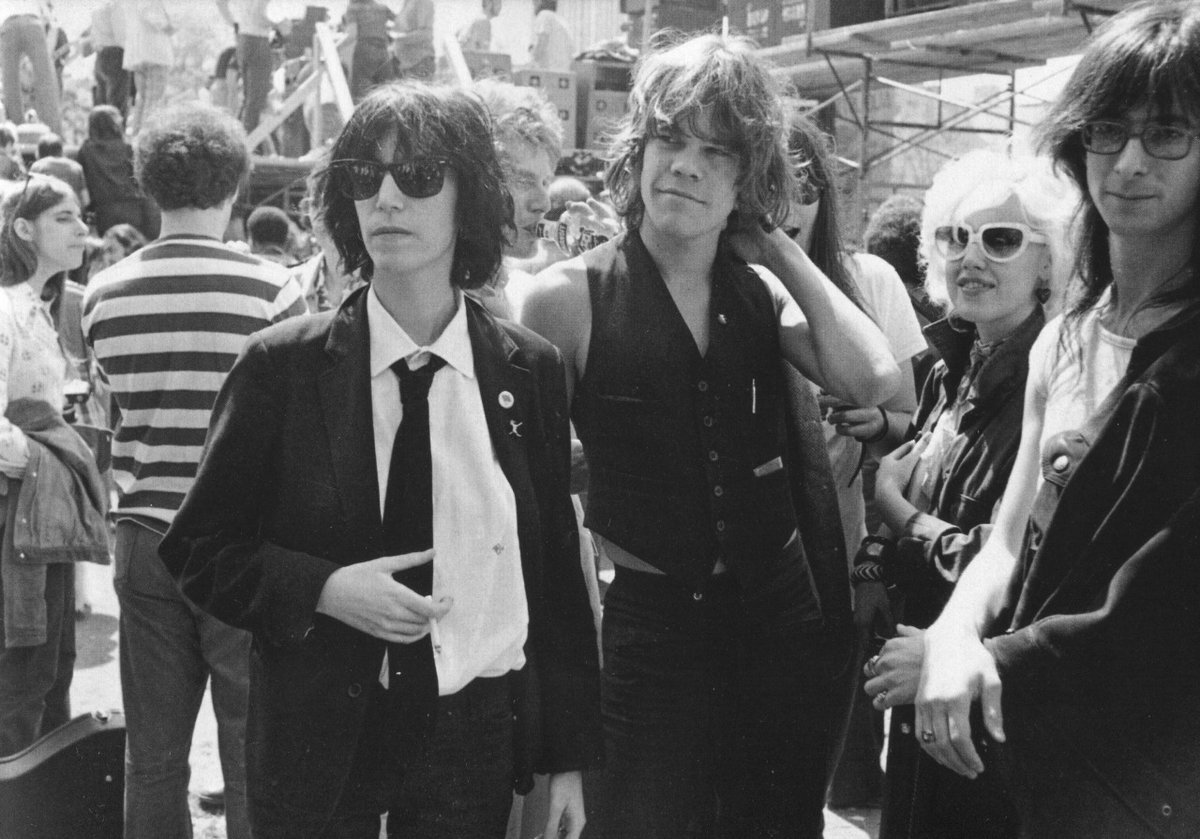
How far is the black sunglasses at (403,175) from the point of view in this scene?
6.87 ft

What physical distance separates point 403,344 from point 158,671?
1557 mm

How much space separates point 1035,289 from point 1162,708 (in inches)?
54.7

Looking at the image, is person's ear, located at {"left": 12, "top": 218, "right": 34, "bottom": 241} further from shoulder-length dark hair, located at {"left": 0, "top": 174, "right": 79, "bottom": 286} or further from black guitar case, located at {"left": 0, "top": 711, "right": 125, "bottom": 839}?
black guitar case, located at {"left": 0, "top": 711, "right": 125, "bottom": 839}

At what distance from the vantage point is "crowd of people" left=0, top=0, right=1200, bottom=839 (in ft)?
5.65

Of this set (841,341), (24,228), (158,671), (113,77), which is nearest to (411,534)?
(841,341)

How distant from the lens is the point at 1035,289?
2803 millimetres

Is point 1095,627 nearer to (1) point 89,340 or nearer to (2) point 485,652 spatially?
(2) point 485,652

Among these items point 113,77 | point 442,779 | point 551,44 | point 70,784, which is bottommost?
point 70,784

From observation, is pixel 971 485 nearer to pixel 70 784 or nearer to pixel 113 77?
pixel 70 784

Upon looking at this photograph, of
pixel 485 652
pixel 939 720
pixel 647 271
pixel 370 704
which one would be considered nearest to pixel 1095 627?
pixel 939 720

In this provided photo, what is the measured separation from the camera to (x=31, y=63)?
10.5 m

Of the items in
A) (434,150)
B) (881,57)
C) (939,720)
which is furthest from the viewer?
(881,57)

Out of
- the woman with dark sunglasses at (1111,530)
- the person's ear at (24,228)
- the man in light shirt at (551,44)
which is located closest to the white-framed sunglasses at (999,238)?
the woman with dark sunglasses at (1111,530)

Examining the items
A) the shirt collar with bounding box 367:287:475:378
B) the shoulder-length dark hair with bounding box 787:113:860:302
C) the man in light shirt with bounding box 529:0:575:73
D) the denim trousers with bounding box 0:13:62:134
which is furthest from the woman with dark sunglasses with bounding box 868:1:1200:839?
the man in light shirt with bounding box 529:0:575:73
